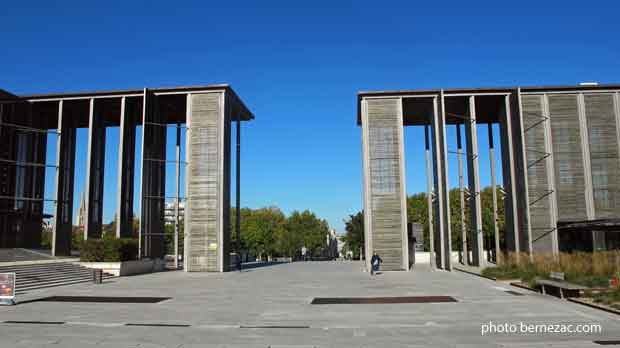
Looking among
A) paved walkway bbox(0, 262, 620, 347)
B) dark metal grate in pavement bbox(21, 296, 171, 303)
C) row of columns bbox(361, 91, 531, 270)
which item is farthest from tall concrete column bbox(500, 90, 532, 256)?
dark metal grate in pavement bbox(21, 296, 171, 303)

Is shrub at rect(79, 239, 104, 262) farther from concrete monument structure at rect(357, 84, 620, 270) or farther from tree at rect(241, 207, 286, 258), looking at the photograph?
tree at rect(241, 207, 286, 258)

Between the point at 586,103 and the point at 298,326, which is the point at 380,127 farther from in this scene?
the point at 298,326

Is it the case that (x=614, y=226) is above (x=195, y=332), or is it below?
above

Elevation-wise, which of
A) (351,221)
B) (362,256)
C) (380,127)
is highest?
(380,127)

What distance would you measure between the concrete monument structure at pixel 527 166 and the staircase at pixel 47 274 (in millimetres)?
19177

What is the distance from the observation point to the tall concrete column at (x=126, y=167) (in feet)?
124

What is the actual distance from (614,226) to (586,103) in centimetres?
986

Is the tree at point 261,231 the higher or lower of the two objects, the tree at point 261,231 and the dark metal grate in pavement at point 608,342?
the higher

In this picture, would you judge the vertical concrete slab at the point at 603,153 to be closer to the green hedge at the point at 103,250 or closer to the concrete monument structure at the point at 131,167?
the concrete monument structure at the point at 131,167

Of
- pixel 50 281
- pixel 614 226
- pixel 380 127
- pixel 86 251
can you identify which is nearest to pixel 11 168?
pixel 86 251

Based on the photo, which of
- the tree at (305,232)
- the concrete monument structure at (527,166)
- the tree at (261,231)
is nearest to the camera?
the concrete monument structure at (527,166)

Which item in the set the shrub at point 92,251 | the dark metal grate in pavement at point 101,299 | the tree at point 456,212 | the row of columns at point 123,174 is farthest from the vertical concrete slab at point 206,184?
the tree at point 456,212

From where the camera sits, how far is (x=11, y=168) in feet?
127

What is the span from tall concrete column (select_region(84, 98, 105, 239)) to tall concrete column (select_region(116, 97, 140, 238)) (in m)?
2.27
